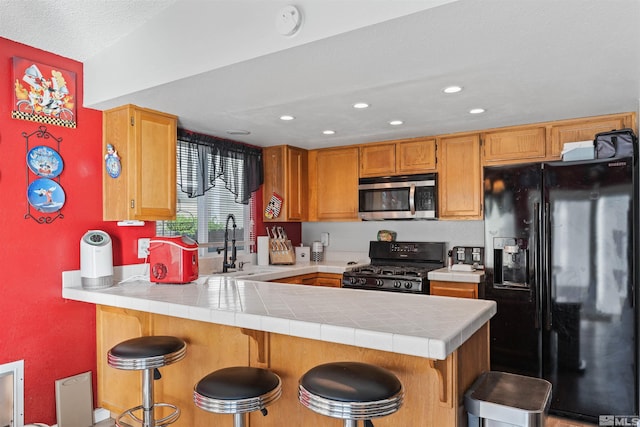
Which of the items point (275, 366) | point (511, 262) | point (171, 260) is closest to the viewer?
point (275, 366)

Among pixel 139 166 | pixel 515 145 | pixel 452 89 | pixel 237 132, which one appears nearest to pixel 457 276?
pixel 515 145

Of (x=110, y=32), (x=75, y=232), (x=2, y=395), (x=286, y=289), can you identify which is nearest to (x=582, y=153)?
(x=286, y=289)

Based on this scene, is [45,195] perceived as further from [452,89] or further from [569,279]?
[569,279]

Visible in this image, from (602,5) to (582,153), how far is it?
171 cm

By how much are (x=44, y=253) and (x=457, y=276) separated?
3.14 meters

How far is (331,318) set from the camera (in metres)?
1.86

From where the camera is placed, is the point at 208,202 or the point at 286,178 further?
the point at 286,178

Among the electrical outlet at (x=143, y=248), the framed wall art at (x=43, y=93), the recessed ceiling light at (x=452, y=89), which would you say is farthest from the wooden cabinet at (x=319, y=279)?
the framed wall art at (x=43, y=93)

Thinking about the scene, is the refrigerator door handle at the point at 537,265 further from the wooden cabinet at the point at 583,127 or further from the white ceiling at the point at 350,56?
the white ceiling at the point at 350,56

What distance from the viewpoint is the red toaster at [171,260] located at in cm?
295

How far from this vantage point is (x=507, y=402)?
5.49 ft

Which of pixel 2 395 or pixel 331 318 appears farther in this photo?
pixel 2 395

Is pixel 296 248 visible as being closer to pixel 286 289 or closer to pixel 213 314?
pixel 286 289

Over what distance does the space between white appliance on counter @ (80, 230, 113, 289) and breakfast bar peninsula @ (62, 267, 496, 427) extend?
0.10 m
